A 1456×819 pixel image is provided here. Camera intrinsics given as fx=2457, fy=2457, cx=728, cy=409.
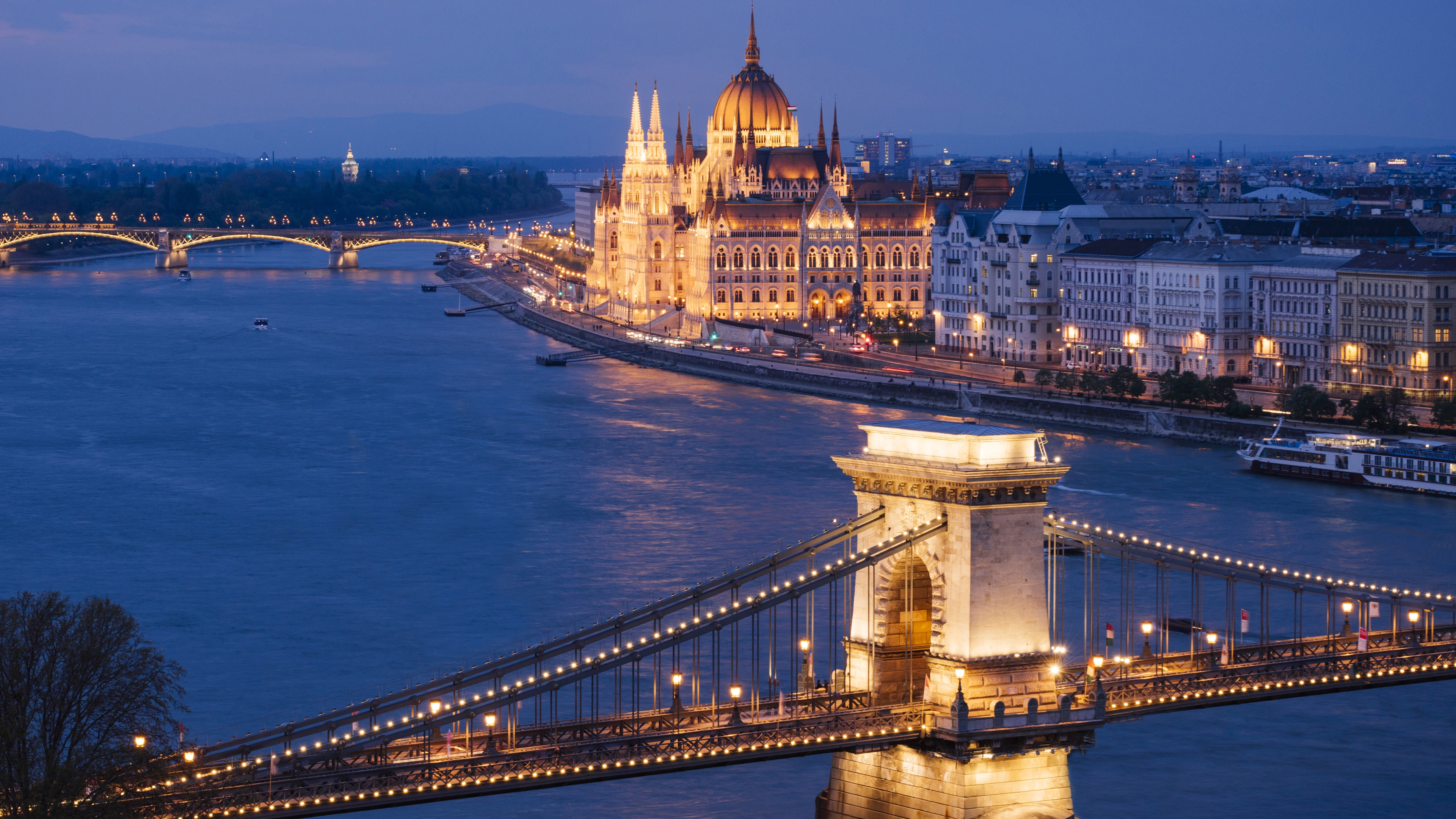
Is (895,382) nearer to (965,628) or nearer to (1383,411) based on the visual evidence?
(1383,411)

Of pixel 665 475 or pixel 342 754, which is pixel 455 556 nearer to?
pixel 665 475

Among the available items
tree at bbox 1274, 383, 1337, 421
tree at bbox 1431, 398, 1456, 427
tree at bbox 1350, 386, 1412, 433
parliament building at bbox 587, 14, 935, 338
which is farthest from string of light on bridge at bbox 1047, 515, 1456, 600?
parliament building at bbox 587, 14, 935, 338

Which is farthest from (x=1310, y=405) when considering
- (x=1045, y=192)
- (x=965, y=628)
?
(x=965, y=628)

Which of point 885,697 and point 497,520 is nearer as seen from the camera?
point 885,697

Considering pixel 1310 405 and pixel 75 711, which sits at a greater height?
pixel 75 711

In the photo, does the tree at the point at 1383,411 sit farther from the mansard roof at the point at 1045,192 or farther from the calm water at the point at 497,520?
the mansard roof at the point at 1045,192
